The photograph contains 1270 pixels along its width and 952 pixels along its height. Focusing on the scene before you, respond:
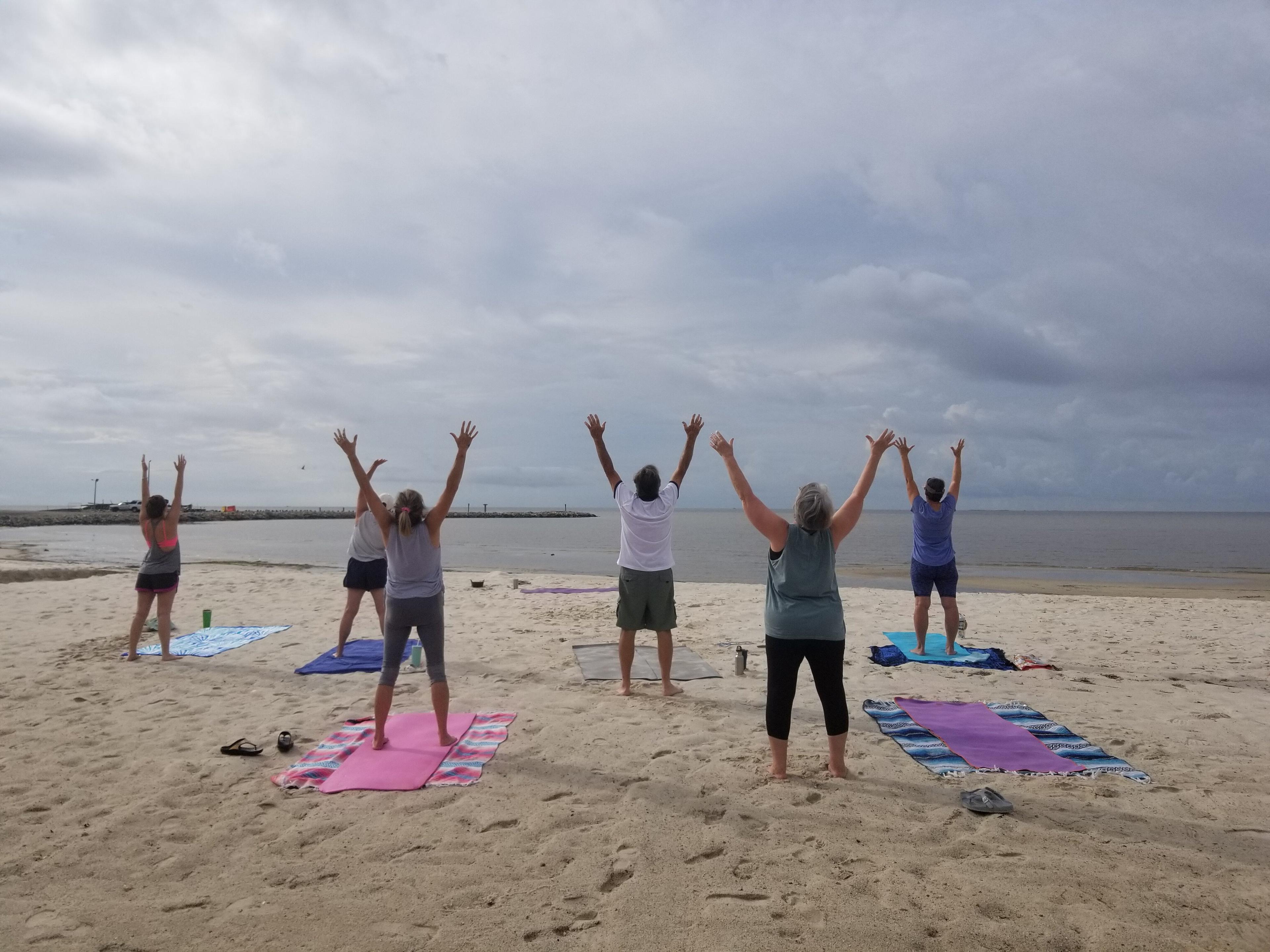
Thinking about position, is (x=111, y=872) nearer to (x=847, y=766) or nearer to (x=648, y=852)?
(x=648, y=852)

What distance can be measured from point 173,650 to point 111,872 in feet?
18.8

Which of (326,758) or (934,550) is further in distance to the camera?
(934,550)

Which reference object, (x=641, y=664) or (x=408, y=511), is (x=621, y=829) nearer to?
(x=408, y=511)

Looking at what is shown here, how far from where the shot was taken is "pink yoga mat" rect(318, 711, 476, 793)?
14.2 feet

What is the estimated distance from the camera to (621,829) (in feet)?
12.3

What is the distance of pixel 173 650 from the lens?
830 cm

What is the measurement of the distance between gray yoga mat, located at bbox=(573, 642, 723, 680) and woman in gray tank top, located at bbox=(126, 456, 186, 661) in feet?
14.4

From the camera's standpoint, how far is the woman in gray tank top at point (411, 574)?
4.71 m

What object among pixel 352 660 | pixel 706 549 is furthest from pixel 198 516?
pixel 352 660

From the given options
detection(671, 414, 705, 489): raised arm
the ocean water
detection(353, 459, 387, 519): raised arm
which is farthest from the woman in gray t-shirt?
the ocean water

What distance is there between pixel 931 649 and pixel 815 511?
519 cm

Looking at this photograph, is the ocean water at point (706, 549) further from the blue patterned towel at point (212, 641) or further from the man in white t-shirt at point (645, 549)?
the man in white t-shirt at point (645, 549)

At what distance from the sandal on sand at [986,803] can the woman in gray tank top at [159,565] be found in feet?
24.5

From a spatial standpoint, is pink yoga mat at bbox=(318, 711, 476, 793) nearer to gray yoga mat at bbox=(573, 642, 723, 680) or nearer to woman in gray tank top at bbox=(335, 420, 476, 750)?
woman in gray tank top at bbox=(335, 420, 476, 750)
